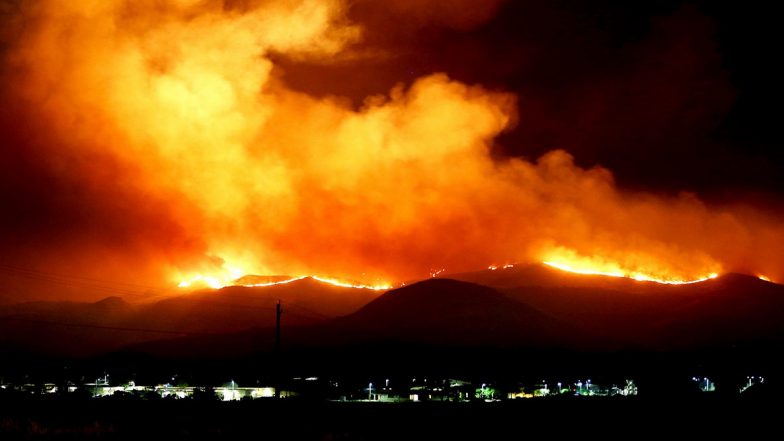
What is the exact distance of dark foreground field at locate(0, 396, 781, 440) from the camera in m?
32.5

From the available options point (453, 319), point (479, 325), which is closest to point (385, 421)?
point (479, 325)

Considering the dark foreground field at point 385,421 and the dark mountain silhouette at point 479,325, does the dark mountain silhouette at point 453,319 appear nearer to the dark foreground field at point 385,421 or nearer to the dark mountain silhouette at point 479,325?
the dark mountain silhouette at point 479,325

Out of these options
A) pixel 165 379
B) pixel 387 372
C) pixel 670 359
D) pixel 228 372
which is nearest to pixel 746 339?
pixel 670 359

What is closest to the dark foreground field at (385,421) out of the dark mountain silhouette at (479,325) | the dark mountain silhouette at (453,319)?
the dark mountain silhouette at (479,325)

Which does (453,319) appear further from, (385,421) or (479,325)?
(385,421)

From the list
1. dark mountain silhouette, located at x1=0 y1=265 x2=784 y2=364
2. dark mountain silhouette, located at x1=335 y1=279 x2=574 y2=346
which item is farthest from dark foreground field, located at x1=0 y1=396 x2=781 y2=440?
dark mountain silhouette, located at x1=335 y1=279 x2=574 y2=346

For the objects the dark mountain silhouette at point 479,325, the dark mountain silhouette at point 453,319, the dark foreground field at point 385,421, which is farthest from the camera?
the dark mountain silhouette at point 453,319

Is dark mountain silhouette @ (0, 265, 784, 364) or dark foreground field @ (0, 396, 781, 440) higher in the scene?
dark mountain silhouette @ (0, 265, 784, 364)

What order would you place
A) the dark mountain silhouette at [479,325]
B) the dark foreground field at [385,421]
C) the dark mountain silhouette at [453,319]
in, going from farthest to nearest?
1. the dark mountain silhouette at [453,319]
2. the dark mountain silhouette at [479,325]
3. the dark foreground field at [385,421]

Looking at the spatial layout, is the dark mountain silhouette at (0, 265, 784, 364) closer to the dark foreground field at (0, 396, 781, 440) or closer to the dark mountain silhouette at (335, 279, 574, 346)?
the dark mountain silhouette at (335, 279, 574, 346)

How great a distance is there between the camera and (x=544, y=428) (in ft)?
114

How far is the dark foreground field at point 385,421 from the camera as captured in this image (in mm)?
32500

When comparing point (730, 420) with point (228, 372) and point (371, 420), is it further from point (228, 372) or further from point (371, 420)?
point (228, 372)

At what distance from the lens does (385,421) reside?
39531 millimetres
